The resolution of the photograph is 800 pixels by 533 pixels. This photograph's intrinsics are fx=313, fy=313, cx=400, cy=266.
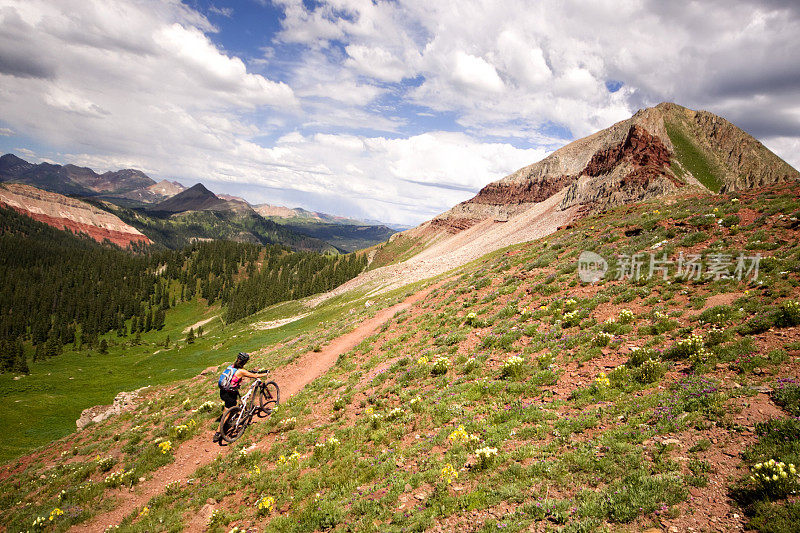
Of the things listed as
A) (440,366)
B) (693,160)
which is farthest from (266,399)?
(693,160)

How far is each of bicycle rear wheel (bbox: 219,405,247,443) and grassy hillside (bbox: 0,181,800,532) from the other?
50cm

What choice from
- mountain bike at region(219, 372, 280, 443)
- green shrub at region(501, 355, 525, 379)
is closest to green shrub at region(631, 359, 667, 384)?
green shrub at region(501, 355, 525, 379)

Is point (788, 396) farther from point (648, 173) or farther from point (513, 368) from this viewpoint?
point (648, 173)

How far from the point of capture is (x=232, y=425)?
1532 centimetres

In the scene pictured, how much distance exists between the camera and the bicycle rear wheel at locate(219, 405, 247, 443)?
48.7 ft

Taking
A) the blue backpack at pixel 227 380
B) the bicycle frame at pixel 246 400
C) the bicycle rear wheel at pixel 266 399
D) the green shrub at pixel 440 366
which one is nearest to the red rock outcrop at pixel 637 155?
the green shrub at pixel 440 366

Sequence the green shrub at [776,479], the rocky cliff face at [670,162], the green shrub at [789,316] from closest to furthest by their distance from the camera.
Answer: the green shrub at [776,479] < the green shrub at [789,316] < the rocky cliff face at [670,162]

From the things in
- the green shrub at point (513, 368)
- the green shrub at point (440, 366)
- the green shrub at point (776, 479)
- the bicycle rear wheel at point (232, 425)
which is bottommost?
the bicycle rear wheel at point (232, 425)

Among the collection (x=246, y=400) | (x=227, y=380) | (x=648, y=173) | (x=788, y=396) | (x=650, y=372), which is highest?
(x=648, y=173)

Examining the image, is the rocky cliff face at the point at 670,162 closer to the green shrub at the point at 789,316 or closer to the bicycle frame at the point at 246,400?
the green shrub at the point at 789,316

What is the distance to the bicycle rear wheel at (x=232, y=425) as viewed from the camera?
48.7ft

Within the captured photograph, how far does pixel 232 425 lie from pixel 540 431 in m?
14.0

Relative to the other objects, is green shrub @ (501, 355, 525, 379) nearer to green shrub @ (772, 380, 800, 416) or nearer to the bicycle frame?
green shrub @ (772, 380, 800, 416)

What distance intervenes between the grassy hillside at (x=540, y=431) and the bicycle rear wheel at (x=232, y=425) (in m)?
0.50
